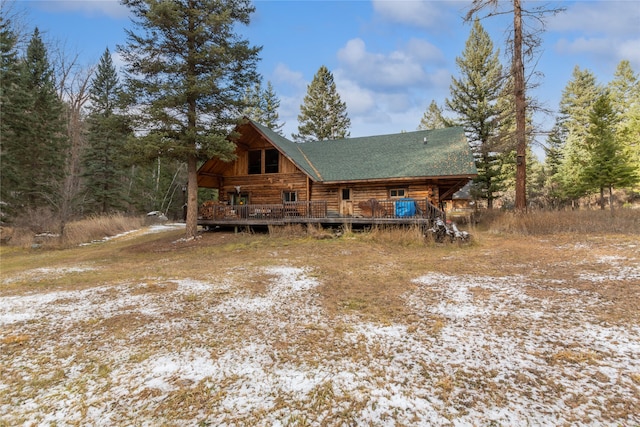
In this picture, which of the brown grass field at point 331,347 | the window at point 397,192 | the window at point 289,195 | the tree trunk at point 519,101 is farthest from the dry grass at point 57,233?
the tree trunk at point 519,101

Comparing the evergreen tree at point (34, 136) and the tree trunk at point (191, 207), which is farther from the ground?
the evergreen tree at point (34, 136)

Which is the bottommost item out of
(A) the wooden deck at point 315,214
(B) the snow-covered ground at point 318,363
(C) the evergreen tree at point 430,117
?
(B) the snow-covered ground at point 318,363

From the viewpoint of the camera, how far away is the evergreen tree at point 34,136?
20.1 metres

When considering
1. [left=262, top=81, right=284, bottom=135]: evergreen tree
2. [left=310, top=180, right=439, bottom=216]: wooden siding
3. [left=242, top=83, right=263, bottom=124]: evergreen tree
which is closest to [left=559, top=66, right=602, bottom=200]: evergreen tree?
[left=310, top=180, right=439, bottom=216]: wooden siding

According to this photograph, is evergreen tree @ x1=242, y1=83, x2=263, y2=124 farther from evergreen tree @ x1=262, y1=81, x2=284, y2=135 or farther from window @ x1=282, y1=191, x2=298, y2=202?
window @ x1=282, y1=191, x2=298, y2=202

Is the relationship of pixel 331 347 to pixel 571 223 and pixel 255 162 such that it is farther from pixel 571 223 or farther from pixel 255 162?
pixel 255 162

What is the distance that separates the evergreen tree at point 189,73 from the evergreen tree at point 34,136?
11039 millimetres

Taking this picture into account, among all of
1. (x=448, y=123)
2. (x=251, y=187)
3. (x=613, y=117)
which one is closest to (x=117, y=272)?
(x=251, y=187)

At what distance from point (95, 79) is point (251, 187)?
23.3m

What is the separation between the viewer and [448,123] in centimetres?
2884

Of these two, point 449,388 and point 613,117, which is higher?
point 613,117

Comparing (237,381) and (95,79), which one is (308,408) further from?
(95,79)

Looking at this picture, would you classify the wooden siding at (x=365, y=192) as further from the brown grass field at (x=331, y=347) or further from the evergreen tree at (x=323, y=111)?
the evergreen tree at (x=323, y=111)

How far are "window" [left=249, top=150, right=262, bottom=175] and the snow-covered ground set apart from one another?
14.8 m
